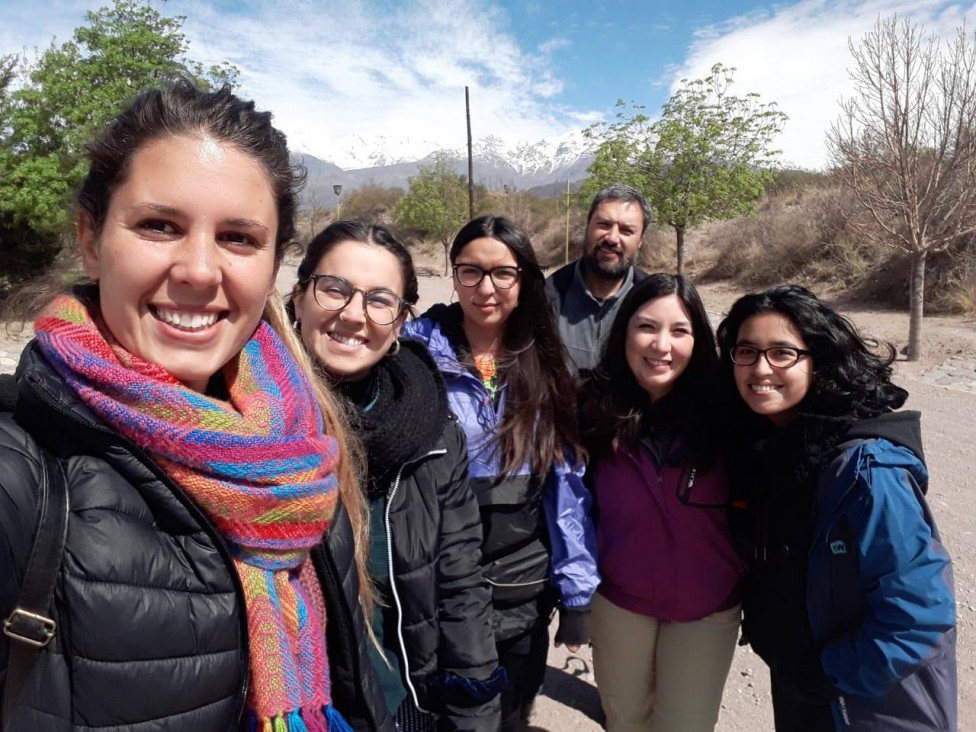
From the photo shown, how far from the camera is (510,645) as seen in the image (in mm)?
2121

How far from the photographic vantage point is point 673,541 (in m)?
2.06

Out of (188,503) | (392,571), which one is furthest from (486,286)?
(188,503)

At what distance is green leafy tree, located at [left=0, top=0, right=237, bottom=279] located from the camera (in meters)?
13.4

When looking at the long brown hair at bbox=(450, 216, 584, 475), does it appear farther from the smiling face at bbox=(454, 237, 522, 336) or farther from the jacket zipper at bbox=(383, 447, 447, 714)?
the jacket zipper at bbox=(383, 447, 447, 714)

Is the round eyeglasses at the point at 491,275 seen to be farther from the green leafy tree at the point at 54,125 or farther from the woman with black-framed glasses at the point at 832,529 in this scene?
the green leafy tree at the point at 54,125

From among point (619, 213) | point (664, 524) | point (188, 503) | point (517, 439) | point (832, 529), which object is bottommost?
point (664, 524)

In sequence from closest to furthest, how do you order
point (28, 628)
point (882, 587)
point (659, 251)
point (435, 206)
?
point (28, 628) < point (882, 587) < point (659, 251) < point (435, 206)

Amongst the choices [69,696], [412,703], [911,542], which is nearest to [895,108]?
[911,542]

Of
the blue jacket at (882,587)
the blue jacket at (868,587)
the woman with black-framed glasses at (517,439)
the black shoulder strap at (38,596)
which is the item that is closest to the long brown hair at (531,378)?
the woman with black-framed glasses at (517,439)

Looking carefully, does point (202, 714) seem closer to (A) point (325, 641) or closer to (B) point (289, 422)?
(A) point (325, 641)

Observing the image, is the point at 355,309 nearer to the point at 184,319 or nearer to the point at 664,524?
the point at 184,319

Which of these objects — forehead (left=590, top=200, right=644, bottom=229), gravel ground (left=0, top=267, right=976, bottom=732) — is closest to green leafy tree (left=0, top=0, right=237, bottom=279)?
gravel ground (left=0, top=267, right=976, bottom=732)

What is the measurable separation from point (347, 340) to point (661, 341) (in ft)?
3.45

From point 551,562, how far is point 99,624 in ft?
4.93
